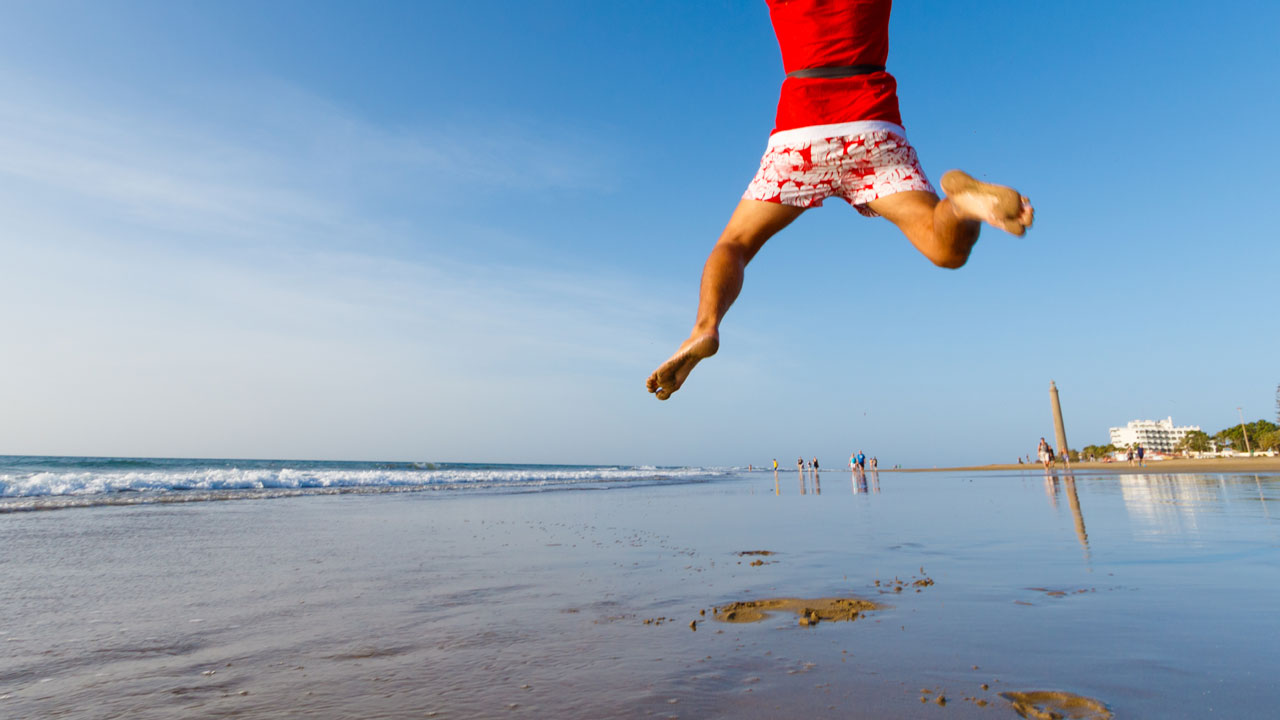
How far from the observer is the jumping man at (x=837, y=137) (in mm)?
2244

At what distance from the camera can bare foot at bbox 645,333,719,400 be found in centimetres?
234

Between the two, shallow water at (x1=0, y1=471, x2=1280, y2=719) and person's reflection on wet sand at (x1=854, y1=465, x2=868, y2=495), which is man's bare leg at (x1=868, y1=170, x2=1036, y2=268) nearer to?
shallow water at (x1=0, y1=471, x2=1280, y2=719)

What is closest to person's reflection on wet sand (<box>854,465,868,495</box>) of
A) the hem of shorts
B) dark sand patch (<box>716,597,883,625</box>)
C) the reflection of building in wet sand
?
the reflection of building in wet sand

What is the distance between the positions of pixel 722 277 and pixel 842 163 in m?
0.55

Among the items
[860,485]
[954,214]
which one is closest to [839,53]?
[954,214]

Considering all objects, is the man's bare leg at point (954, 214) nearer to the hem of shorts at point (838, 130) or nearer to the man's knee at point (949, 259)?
the man's knee at point (949, 259)

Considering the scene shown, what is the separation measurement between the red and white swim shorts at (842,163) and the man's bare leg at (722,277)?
0.09m

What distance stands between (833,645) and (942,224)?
2.20 metres

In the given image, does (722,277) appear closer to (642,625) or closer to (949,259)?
(949,259)

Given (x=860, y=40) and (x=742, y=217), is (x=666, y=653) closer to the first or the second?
(x=742, y=217)

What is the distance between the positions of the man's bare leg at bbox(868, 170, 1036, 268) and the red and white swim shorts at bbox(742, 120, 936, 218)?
0.06 m

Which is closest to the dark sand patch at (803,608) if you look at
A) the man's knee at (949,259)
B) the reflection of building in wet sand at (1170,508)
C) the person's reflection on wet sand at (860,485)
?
the man's knee at (949,259)

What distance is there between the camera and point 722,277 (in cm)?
243

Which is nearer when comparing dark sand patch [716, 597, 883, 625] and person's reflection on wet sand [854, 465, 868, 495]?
dark sand patch [716, 597, 883, 625]
